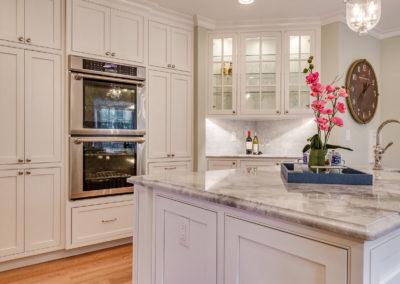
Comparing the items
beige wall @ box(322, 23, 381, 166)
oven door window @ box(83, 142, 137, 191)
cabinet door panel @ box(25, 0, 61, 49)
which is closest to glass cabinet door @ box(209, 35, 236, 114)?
beige wall @ box(322, 23, 381, 166)

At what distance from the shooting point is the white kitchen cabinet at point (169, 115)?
10.7 ft

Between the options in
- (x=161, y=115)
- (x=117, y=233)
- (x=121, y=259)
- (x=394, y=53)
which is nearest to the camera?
(x=121, y=259)

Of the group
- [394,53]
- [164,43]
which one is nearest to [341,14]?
[394,53]

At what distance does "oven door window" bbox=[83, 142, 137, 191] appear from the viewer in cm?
278

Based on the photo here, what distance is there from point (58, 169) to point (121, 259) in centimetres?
99

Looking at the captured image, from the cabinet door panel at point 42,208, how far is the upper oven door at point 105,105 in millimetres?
471

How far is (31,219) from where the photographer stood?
2533 mm

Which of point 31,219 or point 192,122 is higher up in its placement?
point 192,122

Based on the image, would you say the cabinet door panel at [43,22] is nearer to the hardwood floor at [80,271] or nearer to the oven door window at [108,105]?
the oven door window at [108,105]

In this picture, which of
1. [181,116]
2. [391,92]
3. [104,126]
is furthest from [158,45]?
[391,92]

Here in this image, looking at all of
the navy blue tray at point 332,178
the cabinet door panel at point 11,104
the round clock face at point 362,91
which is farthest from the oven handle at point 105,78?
the round clock face at point 362,91

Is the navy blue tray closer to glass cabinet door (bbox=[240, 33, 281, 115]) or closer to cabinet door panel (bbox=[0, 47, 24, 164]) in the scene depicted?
cabinet door panel (bbox=[0, 47, 24, 164])

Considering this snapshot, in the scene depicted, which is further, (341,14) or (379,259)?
(341,14)

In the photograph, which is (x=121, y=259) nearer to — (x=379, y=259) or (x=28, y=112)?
(x=28, y=112)
